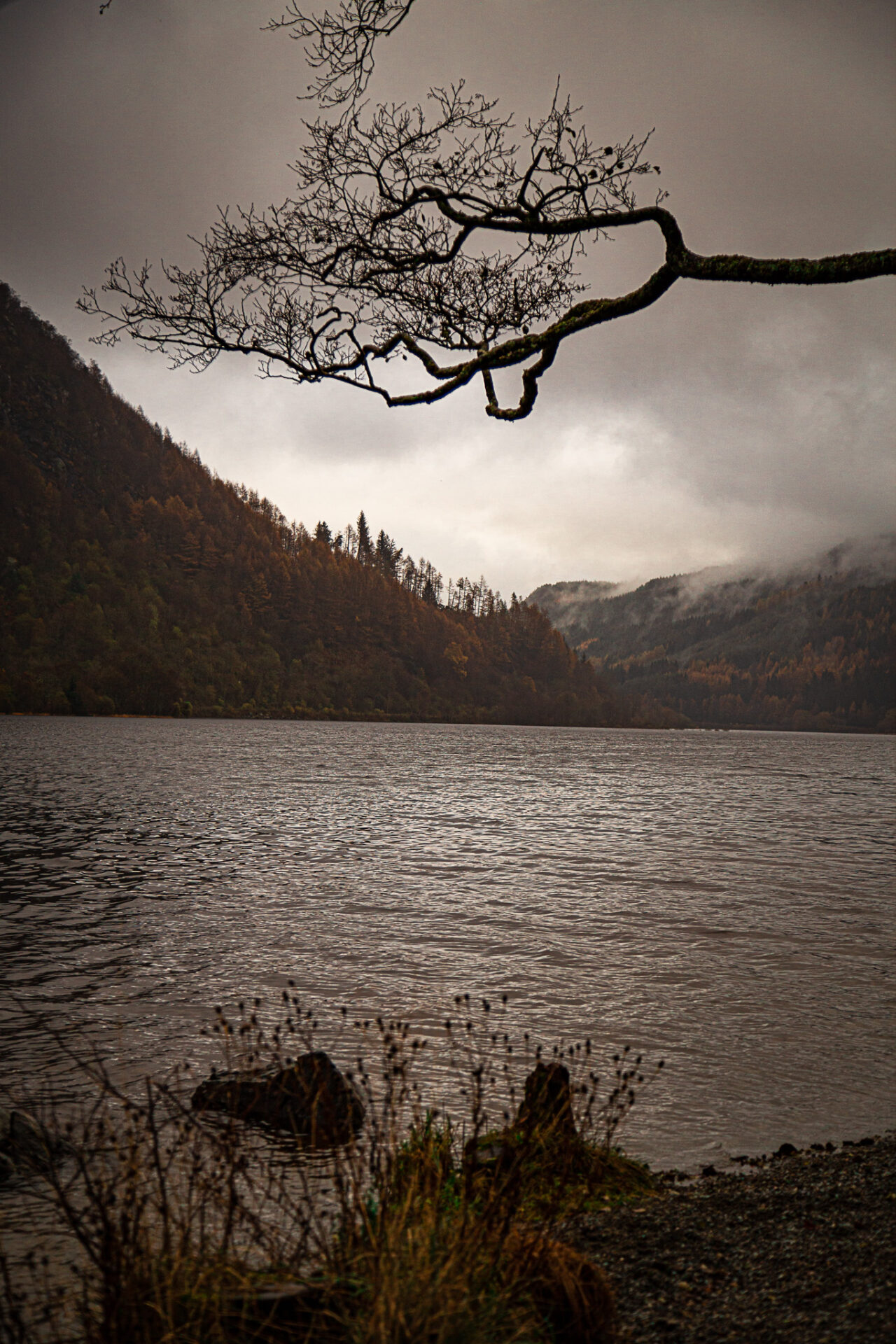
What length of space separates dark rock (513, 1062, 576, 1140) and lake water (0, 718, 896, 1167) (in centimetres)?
154

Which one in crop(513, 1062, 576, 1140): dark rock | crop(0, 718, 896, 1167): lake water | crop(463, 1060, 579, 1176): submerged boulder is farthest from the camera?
crop(0, 718, 896, 1167): lake water

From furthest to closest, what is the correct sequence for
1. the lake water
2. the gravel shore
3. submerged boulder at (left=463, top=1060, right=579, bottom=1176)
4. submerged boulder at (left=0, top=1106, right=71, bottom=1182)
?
the lake water → submerged boulder at (left=0, top=1106, right=71, bottom=1182) → submerged boulder at (left=463, top=1060, right=579, bottom=1176) → the gravel shore

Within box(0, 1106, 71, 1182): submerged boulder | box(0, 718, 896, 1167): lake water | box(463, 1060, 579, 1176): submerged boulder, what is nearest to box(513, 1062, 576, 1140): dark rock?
box(463, 1060, 579, 1176): submerged boulder

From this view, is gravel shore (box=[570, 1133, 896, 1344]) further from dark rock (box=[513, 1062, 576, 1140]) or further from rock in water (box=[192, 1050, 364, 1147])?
rock in water (box=[192, 1050, 364, 1147])

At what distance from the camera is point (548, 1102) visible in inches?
268

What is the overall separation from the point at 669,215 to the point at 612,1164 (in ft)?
26.0

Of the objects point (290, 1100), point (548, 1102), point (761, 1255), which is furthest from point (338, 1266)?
point (290, 1100)

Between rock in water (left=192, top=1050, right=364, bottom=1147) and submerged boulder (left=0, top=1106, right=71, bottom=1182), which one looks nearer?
submerged boulder (left=0, top=1106, right=71, bottom=1182)

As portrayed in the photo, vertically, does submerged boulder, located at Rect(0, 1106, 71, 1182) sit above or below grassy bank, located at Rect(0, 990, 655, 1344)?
below

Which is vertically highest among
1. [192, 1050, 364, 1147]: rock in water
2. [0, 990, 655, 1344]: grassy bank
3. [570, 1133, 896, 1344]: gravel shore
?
[0, 990, 655, 1344]: grassy bank

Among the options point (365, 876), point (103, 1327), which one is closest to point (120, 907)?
point (365, 876)

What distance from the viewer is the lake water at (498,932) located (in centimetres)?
974

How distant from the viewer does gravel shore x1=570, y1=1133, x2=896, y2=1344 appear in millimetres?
4277

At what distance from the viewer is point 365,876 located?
77.1 feet
